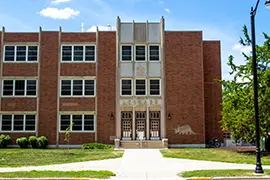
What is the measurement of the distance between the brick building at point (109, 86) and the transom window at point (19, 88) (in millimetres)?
90

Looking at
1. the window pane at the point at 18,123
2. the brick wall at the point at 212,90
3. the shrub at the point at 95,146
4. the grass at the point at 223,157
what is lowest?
the shrub at the point at 95,146

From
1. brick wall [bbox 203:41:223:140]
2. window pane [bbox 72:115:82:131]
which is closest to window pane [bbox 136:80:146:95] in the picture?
window pane [bbox 72:115:82:131]

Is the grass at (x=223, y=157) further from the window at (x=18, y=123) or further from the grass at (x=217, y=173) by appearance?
the window at (x=18, y=123)

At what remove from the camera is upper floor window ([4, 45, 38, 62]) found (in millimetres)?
32125

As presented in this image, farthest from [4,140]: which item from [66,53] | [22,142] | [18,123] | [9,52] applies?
[66,53]

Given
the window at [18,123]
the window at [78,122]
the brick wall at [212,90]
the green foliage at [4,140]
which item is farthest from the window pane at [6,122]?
the brick wall at [212,90]

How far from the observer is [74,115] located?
31.4 m

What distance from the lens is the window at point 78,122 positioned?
31109 mm

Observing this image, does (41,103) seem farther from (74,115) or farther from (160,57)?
(160,57)

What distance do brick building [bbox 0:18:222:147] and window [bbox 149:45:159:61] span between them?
10 cm

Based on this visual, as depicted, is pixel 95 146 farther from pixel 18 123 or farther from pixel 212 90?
pixel 212 90

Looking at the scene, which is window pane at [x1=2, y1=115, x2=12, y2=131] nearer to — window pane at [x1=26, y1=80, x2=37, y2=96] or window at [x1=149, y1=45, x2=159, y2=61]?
window pane at [x1=26, y1=80, x2=37, y2=96]

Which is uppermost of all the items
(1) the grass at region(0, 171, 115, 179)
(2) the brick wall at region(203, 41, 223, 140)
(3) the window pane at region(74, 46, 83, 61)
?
(3) the window pane at region(74, 46, 83, 61)

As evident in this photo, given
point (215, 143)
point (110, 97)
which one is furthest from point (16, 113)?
point (215, 143)
